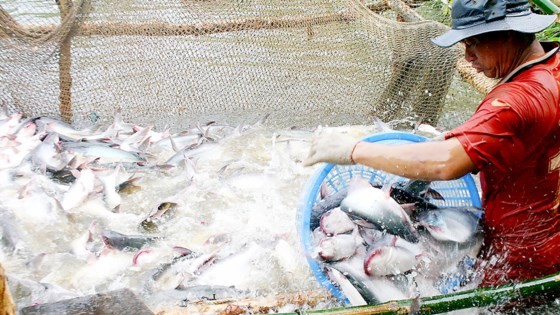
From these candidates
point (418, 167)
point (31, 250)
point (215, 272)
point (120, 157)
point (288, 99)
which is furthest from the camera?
point (288, 99)

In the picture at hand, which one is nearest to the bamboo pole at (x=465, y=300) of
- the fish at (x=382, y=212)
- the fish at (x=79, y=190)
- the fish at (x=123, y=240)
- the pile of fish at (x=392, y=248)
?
the pile of fish at (x=392, y=248)

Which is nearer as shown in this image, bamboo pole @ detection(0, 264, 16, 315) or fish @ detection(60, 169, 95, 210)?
bamboo pole @ detection(0, 264, 16, 315)

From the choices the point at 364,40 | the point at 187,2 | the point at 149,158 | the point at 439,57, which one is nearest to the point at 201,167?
the point at 149,158

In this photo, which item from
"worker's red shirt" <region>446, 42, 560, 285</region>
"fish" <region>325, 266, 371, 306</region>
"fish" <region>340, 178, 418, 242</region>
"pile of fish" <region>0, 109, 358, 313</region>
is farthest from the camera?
"pile of fish" <region>0, 109, 358, 313</region>

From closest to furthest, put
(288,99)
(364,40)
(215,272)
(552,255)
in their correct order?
(552,255) < (215,272) < (364,40) < (288,99)

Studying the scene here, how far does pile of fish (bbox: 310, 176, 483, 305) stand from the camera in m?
2.77

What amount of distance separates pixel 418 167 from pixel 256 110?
390cm

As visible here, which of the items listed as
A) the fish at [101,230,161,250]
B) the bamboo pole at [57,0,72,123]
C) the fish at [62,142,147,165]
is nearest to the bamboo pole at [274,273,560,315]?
the fish at [101,230,161,250]

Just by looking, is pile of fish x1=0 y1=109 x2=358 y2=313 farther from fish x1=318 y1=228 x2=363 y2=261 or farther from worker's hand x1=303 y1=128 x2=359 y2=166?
worker's hand x1=303 y1=128 x2=359 y2=166

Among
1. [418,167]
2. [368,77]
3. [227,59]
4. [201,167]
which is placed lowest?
[201,167]

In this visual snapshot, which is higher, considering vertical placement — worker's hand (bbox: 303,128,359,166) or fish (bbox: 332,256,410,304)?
worker's hand (bbox: 303,128,359,166)

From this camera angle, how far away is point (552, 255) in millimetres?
2621

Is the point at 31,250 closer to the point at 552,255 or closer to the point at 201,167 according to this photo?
the point at 201,167

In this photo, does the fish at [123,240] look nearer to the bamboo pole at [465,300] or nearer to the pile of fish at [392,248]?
the pile of fish at [392,248]
